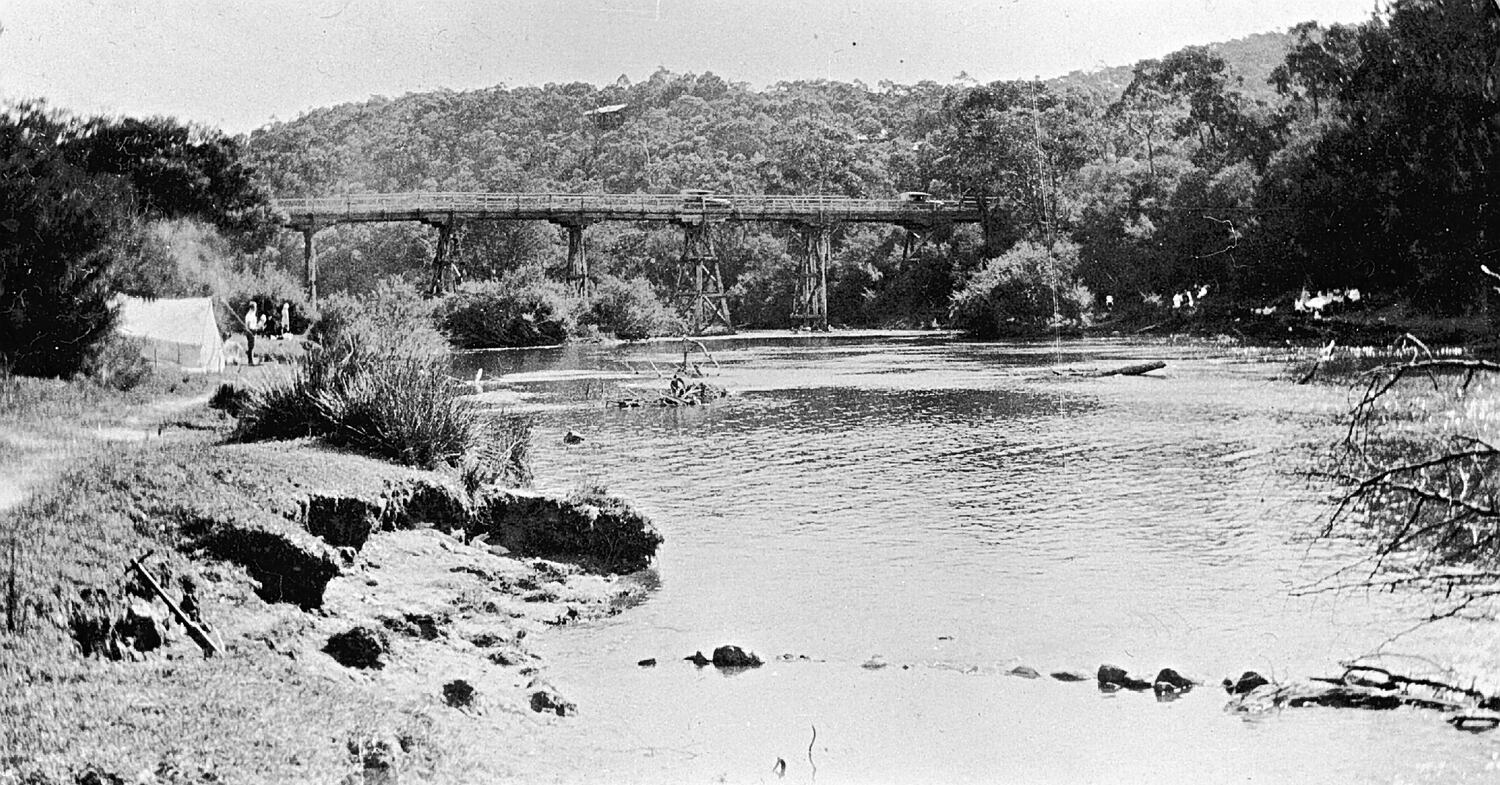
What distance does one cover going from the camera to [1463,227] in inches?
1468

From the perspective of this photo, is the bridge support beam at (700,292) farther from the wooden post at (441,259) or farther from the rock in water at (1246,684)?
the rock in water at (1246,684)

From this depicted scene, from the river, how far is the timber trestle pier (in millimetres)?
47822

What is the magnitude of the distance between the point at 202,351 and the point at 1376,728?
2634 centimetres

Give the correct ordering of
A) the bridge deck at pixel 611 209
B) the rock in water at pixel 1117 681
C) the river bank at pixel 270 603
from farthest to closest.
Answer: the bridge deck at pixel 611 209
the rock in water at pixel 1117 681
the river bank at pixel 270 603

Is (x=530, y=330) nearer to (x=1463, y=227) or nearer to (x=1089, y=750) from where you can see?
(x=1463, y=227)

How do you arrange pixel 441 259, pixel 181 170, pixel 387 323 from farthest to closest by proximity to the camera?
pixel 441 259, pixel 181 170, pixel 387 323

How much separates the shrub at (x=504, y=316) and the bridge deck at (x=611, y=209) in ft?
17.4

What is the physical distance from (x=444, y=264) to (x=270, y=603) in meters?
68.0

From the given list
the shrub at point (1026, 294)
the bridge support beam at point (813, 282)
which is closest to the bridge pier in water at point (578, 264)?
the bridge support beam at point (813, 282)

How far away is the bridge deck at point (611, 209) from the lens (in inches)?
2756

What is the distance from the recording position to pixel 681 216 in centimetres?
8300

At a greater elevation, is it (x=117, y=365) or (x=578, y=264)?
(x=578, y=264)

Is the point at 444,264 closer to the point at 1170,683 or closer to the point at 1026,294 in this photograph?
the point at 1026,294

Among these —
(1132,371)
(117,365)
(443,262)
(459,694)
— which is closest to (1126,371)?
(1132,371)
